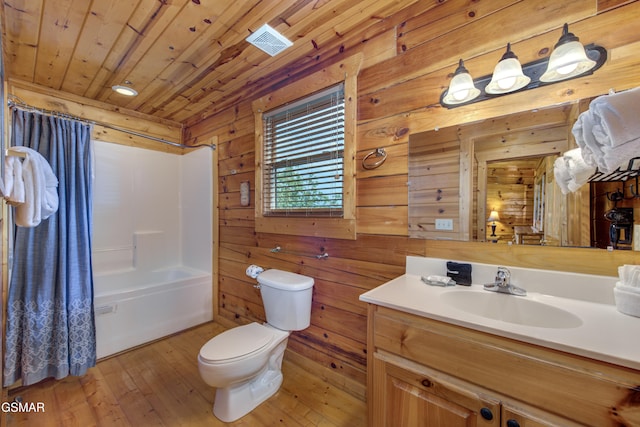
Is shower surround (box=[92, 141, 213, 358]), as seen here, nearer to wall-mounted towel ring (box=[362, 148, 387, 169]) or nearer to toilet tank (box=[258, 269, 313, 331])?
toilet tank (box=[258, 269, 313, 331])

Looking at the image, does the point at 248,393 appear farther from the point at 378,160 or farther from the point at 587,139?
the point at 587,139

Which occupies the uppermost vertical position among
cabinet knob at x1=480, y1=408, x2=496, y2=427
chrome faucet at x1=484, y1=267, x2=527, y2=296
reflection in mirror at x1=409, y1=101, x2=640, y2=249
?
reflection in mirror at x1=409, y1=101, x2=640, y2=249

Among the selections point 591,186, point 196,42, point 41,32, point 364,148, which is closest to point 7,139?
point 41,32

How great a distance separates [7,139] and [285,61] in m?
2.01

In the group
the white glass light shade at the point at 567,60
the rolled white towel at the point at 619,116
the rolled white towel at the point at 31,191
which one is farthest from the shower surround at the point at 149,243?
the rolled white towel at the point at 619,116

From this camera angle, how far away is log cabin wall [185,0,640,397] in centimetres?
105

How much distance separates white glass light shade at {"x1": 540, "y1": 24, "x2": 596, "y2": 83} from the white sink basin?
92cm

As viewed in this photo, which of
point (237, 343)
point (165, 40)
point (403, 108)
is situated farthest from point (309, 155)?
point (237, 343)

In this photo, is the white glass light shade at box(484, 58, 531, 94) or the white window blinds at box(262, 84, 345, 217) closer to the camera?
the white glass light shade at box(484, 58, 531, 94)

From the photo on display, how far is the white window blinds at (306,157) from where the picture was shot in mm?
1772

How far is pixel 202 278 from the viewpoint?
8.85 ft

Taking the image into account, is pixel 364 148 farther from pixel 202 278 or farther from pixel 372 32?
pixel 202 278

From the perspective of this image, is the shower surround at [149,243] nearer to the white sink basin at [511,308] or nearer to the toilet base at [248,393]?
the toilet base at [248,393]

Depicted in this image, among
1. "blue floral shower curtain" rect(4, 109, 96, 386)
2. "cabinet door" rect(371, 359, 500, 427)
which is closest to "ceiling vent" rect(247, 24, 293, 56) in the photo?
"blue floral shower curtain" rect(4, 109, 96, 386)
